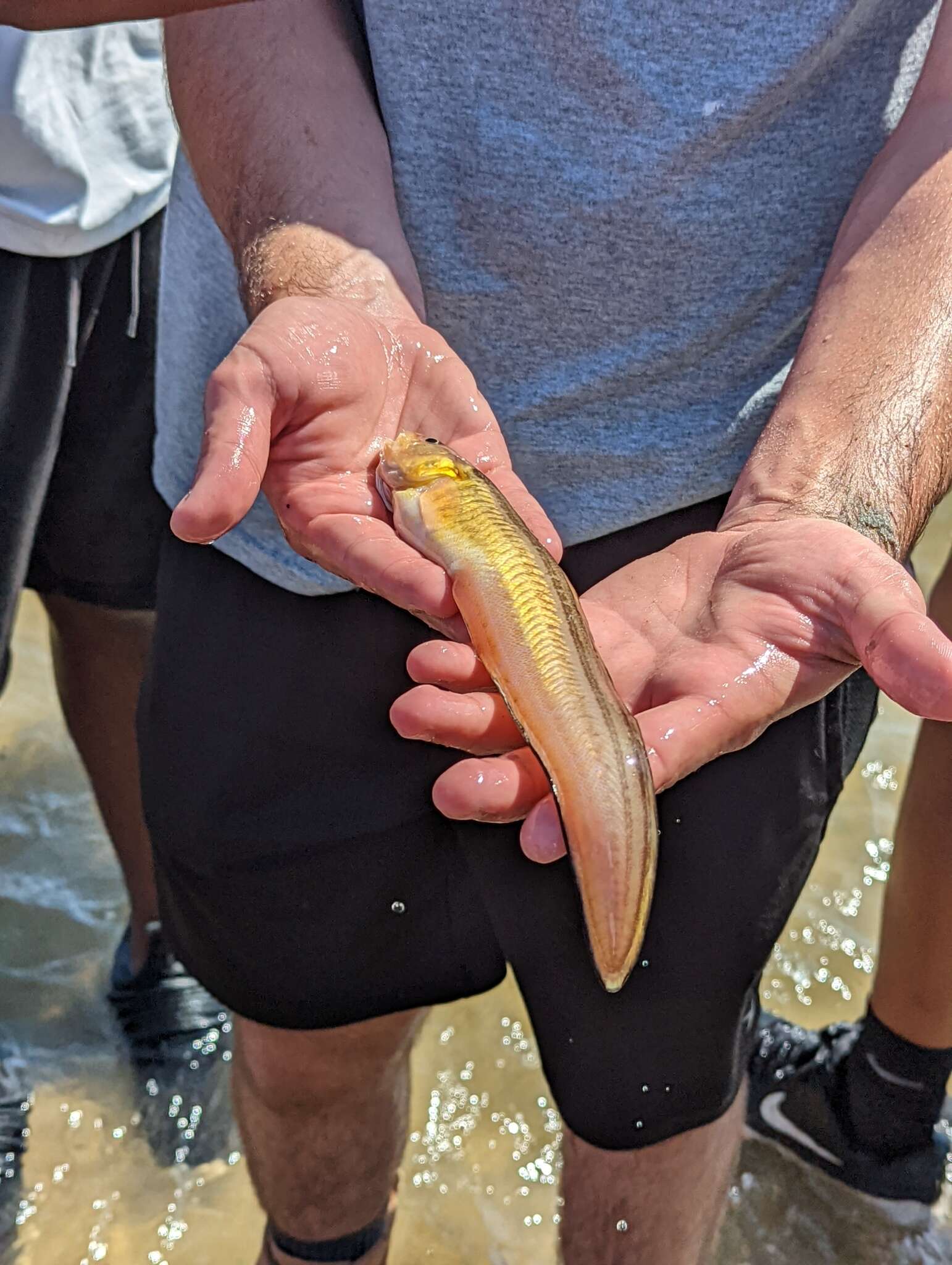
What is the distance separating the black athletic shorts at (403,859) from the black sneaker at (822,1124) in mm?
846

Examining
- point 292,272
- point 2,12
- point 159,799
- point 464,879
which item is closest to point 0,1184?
point 159,799

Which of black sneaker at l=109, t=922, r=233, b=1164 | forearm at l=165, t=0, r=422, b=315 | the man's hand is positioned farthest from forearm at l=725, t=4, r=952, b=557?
black sneaker at l=109, t=922, r=233, b=1164

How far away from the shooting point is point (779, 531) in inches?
56.7

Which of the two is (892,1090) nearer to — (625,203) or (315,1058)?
(315,1058)

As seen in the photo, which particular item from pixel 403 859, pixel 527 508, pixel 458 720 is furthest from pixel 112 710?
pixel 458 720

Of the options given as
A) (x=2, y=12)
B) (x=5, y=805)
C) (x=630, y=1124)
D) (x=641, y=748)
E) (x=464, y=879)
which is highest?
(x=2, y=12)

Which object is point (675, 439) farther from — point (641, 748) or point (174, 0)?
point (174, 0)

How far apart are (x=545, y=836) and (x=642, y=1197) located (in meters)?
0.83

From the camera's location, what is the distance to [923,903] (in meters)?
2.36

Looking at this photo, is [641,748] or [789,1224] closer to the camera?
[641,748]

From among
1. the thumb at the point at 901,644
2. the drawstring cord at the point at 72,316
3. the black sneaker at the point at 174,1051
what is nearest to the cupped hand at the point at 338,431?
the thumb at the point at 901,644

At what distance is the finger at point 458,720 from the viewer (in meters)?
1.27

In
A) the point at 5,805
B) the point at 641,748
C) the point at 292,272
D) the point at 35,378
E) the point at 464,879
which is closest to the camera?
the point at 641,748

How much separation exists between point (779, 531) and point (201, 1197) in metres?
1.94
